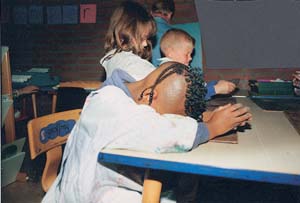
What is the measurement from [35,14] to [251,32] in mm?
2458

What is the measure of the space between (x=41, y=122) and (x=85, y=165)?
0.39 meters

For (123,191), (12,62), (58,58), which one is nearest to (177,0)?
(58,58)

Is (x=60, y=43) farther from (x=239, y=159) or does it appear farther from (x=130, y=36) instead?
(x=239, y=159)

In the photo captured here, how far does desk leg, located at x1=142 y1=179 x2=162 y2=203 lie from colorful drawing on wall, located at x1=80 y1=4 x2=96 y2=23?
2.85 metres

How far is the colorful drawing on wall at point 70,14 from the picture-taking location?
359cm

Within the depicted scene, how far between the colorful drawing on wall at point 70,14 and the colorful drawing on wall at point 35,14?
32 centimetres

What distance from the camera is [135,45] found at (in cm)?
195

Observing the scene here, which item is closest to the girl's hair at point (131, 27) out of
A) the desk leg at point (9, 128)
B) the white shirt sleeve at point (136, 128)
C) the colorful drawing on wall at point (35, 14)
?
the white shirt sleeve at point (136, 128)

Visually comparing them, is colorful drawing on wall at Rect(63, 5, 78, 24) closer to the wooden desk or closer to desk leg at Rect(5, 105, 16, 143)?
desk leg at Rect(5, 105, 16, 143)

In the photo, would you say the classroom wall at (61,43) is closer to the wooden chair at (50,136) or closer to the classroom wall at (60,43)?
the classroom wall at (60,43)


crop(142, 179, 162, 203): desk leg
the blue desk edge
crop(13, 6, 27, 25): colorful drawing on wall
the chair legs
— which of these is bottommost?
the chair legs

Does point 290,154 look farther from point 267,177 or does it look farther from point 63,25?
point 63,25

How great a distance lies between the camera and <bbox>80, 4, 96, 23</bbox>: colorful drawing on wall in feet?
11.6

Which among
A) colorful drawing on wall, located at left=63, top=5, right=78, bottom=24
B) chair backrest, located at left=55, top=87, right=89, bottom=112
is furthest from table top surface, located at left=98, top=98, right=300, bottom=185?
colorful drawing on wall, located at left=63, top=5, right=78, bottom=24
